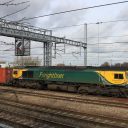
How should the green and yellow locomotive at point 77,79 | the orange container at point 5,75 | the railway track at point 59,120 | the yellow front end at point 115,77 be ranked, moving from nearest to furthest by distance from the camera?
the railway track at point 59,120, the yellow front end at point 115,77, the green and yellow locomotive at point 77,79, the orange container at point 5,75

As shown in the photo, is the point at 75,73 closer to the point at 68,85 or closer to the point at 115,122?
the point at 68,85

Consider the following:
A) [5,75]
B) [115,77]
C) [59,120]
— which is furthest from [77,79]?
[59,120]

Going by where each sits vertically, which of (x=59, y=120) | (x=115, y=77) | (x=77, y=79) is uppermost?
(x=115, y=77)

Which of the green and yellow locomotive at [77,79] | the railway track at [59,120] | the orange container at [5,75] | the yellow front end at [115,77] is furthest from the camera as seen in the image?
the orange container at [5,75]

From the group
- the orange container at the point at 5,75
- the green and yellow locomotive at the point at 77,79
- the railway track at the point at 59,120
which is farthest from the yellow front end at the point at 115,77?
the orange container at the point at 5,75

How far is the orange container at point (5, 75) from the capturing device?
133 feet

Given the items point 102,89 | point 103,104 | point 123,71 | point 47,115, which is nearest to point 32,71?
point 102,89

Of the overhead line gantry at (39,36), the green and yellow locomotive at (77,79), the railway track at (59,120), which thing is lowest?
the railway track at (59,120)

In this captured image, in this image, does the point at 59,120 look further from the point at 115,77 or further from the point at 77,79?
the point at 77,79

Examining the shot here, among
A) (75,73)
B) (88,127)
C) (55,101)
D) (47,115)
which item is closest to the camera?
(88,127)

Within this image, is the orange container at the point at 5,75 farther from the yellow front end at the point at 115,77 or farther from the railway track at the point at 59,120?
the railway track at the point at 59,120

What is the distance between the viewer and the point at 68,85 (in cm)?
3195

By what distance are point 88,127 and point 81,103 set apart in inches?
299

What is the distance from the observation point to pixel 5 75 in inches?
1622
